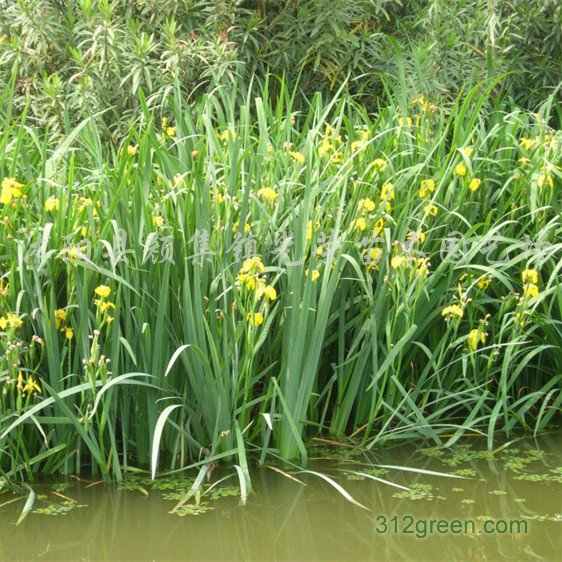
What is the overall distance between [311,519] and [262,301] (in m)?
0.80

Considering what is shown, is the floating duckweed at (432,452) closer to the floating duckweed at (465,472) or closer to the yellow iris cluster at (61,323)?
the floating duckweed at (465,472)

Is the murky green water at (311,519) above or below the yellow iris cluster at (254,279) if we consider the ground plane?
below

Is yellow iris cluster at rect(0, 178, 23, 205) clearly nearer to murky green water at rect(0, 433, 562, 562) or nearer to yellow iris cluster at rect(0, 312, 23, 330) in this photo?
yellow iris cluster at rect(0, 312, 23, 330)

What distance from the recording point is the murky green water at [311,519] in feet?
8.96

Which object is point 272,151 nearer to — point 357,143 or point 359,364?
point 357,143

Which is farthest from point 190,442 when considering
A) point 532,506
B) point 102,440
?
point 532,506

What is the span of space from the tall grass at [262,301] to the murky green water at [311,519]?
0.14m

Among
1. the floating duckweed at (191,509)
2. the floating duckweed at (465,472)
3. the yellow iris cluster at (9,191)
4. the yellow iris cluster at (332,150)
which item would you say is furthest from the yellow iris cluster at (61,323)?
the floating duckweed at (465,472)

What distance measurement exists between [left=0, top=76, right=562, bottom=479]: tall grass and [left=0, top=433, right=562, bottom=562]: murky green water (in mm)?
138

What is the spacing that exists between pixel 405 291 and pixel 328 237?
373 millimetres

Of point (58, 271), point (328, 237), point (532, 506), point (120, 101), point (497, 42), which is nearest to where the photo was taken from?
point (532, 506)

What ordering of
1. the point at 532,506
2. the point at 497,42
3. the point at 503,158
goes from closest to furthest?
the point at 532,506 → the point at 503,158 → the point at 497,42

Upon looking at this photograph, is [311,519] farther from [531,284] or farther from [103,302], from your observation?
[531,284]

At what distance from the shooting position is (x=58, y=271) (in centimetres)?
322
